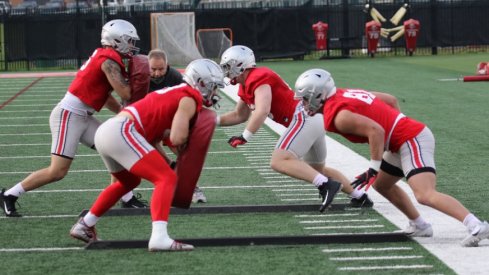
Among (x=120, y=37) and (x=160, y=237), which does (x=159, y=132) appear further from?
(x=120, y=37)

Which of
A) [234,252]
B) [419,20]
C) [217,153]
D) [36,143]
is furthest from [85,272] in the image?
[419,20]

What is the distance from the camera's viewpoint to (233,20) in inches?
1458

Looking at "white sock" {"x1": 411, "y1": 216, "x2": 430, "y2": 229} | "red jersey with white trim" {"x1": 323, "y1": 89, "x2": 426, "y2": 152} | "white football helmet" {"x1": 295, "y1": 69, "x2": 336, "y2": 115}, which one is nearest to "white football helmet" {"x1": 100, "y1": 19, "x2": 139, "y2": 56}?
"white football helmet" {"x1": 295, "y1": 69, "x2": 336, "y2": 115}

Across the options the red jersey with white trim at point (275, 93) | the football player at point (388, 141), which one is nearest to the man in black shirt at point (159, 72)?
the red jersey with white trim at point (275, 93)

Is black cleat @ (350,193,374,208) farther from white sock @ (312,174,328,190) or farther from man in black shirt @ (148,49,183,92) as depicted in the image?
man in black shirt @ (148,49,183,92)

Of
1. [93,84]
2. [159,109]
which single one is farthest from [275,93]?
[159,109]

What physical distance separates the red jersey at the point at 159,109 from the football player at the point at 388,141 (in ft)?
2.96

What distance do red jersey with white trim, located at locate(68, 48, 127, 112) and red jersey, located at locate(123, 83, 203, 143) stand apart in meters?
1.69

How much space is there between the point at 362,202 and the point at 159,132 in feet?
8.20

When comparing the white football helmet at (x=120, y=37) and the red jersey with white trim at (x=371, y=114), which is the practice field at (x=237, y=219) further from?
the white football helmet at (x=120, y=37)

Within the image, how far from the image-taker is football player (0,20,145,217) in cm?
963

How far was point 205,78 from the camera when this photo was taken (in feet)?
26.5

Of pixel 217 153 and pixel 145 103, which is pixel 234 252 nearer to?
pixel 145 103

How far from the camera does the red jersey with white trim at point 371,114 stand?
8.23 m
